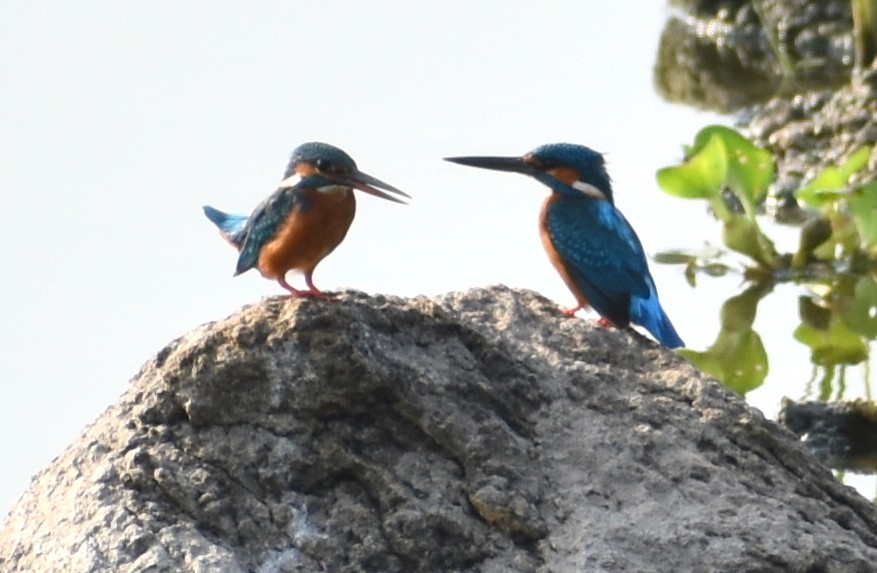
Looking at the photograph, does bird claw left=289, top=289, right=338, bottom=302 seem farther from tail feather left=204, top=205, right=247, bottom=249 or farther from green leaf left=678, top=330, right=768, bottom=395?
green leaf left=678, top=330, right=768, bottom=395

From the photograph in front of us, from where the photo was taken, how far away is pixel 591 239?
4.95 metres

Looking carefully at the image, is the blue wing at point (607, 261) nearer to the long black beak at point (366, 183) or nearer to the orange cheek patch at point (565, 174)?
the orange cheek patch at point (565, 174)

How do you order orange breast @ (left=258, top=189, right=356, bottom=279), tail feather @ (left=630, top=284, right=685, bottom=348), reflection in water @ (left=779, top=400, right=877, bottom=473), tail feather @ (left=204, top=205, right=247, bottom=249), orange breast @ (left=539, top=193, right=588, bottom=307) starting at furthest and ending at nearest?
1. reflection in water @ (left=779, top=400, right=877, bottom=473)
2. orange breast @ (left=539, top=193, right=588, bottom=307)
3. tail feather @ (left=630, top=284, right=685, bottom=348)
4. tail feather @ (left=204, top=205, right=247, bottom=249)
5. orange breast @ (left=258, top=189, right=356, bottom=279)

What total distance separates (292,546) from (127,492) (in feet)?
1.05

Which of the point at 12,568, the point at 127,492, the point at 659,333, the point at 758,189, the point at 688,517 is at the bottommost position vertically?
the point at 12,568

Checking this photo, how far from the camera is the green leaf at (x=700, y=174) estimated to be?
25.3ft

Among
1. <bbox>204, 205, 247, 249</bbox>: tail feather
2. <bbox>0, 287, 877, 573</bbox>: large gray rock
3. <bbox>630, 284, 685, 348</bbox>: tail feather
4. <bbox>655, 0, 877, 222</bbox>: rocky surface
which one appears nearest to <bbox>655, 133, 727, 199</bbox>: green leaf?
<bbox>655, 0, 877, 222</bbox>: rocky surface

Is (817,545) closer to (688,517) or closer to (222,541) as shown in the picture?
(688,517)

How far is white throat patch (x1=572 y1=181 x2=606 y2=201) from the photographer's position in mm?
5055

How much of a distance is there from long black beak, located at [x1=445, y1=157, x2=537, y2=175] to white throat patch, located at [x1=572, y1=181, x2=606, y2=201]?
13 centimetres

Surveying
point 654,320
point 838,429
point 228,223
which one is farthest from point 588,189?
point 838,429

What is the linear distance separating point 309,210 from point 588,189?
1449mm

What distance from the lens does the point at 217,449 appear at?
3311 millimetres

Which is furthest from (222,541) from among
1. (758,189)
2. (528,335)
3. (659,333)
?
(758,189)
